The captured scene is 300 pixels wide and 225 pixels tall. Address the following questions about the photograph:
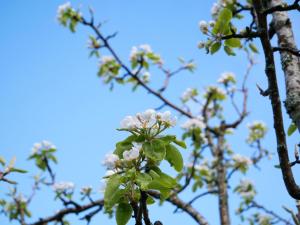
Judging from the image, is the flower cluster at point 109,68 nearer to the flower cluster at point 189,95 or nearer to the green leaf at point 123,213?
the flower cluster at point 189,95

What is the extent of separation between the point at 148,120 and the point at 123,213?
354 millimetres

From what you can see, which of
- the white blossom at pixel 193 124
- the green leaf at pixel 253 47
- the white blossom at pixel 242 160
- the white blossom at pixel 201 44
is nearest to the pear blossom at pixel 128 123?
the white blossom at pixel 201 44

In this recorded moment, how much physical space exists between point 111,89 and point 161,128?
178 inches

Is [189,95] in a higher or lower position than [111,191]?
higher

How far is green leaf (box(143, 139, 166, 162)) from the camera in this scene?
1155mm

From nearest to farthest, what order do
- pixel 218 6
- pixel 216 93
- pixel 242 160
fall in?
pixel 218 6
pixel 216 93
pixel 242 160

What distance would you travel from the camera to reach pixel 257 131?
716 centimetres

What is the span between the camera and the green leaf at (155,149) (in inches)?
45.5

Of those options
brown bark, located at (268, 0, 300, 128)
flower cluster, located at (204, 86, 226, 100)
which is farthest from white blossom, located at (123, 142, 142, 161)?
flower cluster, located at (204, 86, 226, 100)

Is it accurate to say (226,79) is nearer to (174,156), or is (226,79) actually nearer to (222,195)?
(222,195)

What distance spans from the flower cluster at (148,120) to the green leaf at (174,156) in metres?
0.10

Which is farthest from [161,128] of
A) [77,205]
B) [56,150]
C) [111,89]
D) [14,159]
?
[111,89]

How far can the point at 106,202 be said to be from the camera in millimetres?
1118

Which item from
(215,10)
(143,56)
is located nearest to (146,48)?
(143,56)
